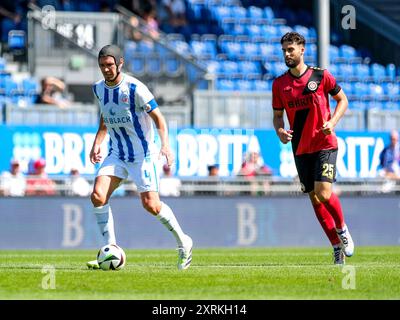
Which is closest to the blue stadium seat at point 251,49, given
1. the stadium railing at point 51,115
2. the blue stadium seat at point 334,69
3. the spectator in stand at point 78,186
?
the blue stadium seat at point 334,69

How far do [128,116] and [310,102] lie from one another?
201 centimetres

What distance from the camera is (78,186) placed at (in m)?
20.5

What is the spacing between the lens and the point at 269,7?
106ft

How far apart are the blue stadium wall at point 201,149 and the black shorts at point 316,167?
8.81 m

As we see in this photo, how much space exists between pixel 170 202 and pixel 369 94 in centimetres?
1062

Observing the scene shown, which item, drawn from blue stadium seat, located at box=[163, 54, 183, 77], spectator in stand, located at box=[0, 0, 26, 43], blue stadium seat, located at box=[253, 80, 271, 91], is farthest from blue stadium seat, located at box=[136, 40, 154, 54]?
blue stadium seat, located at box=[253, 80, 271, 91]

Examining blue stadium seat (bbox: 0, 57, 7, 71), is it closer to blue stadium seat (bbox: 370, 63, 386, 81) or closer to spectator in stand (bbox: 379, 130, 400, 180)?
spectator in stand (bbox: 379, 130, 400, 180)

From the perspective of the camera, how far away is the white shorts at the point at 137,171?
475 inches

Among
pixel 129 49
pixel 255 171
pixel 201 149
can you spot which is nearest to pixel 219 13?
pixel 129 49

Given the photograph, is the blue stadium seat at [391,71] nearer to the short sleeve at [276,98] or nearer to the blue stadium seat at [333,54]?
the blue stadium seat at [333,54]

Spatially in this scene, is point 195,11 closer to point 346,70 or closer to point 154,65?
point 346,70

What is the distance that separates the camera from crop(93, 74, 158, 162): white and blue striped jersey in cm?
1191

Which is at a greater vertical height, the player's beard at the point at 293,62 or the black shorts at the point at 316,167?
the player's beard at the point at 293,62
